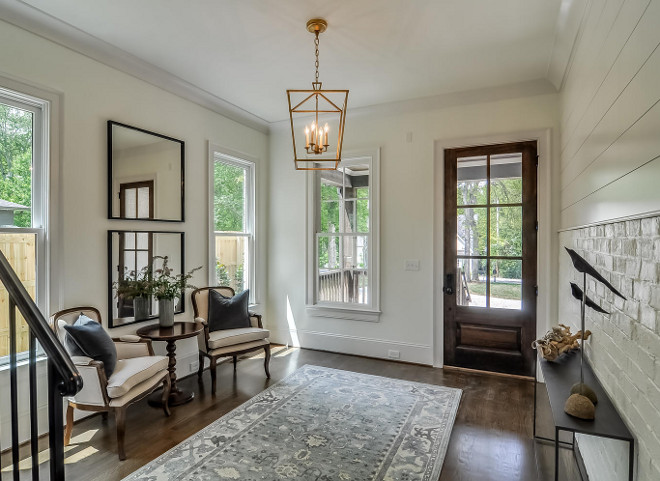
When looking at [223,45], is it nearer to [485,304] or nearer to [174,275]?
[174,275]

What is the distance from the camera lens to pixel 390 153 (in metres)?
4.38

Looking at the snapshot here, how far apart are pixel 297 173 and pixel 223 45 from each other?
202cm

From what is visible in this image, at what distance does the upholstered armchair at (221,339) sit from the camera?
11.6ft

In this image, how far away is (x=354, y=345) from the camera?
460 cm

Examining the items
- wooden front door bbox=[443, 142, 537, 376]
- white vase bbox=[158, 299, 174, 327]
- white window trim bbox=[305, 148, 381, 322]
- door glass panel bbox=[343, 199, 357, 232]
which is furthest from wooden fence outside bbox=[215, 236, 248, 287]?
wooden front door bbox=[443, 142, 537, 376]

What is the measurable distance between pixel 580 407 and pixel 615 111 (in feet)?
4.24

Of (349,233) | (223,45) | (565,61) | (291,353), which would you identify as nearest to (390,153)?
(349,233)

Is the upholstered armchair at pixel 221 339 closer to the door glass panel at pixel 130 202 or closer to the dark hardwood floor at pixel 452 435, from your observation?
the dark hardwood floor at pixel 452 435

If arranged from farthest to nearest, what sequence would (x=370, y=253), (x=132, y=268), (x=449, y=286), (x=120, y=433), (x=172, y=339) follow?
(x=370, y=253)
(x=449, y=286)
(x=132, y=268)
(x=172, y=339)
(x=120, y=433)

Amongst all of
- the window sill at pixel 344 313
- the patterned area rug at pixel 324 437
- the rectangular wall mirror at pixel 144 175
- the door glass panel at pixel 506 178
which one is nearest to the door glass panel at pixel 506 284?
the door glass panel at pixel 506 178

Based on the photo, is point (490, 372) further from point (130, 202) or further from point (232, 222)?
point (130, 202)

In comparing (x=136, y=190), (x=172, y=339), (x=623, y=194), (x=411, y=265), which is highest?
(x=136, y=190)

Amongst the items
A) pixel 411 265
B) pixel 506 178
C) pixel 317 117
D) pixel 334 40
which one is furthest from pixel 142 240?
pixel 506 178

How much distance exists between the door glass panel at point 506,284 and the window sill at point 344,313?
128 centimetres
